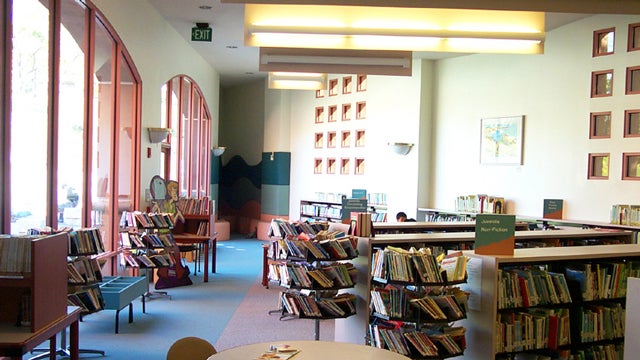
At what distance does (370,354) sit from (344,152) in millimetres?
10936

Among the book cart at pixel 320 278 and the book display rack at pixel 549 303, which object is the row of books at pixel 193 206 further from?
the book display rack at pixel 549 303

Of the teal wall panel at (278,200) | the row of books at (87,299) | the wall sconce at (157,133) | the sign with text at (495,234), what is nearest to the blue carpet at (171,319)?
the row of books at (87,299)

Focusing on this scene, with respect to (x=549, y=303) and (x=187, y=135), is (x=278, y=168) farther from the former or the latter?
(x=549, y=303)

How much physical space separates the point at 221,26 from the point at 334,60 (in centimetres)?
514

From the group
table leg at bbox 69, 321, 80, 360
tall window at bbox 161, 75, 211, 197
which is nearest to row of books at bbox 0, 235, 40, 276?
table leg at bbox 69, 321, 80, 360

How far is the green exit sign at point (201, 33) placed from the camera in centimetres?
1067

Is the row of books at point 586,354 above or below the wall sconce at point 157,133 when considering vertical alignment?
below

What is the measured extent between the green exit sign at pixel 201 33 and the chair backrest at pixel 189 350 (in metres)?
8.20

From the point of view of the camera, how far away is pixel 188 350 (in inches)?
132

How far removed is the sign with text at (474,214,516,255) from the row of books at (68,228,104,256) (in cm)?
385

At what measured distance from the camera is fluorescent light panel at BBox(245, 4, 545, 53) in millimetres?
5656

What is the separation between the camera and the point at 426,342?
4.71m

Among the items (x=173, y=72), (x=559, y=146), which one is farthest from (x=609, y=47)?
(x=173, y=72)

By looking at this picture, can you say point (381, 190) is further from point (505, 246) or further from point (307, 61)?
point (505, 246)
